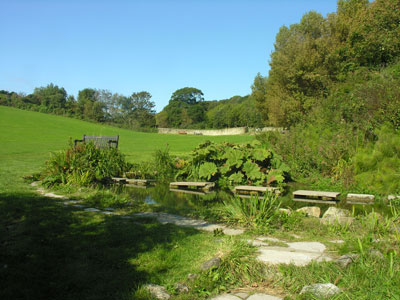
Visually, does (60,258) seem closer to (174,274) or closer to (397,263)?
(174,274)

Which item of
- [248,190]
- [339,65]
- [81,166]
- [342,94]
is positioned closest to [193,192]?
[248,190]

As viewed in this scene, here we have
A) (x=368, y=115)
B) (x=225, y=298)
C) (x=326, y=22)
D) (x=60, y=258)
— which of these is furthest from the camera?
(x=326, y=22)

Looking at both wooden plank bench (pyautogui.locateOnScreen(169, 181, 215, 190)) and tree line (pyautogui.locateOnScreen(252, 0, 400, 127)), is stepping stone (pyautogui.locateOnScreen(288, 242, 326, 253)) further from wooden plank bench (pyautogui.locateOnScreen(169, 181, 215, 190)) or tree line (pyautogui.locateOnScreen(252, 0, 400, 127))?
tree line (pyautogui.locateOnScreen(252, 0, 400, 127))

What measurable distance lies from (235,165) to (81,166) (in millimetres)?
4375

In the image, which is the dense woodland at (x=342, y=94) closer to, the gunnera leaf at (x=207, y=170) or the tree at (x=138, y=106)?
the gunnera leaf at (x=207, y=170)

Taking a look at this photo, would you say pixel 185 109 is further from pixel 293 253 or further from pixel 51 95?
pixel 293 253

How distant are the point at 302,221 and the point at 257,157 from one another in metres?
4.81

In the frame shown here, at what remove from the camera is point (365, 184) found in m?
8.16

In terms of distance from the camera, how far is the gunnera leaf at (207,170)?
9.76 metres

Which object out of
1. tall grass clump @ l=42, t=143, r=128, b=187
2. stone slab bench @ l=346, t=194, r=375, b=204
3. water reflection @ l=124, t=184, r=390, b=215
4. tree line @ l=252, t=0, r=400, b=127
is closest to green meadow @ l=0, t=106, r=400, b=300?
water reflection @ l=124, t=184, r=390, b=215

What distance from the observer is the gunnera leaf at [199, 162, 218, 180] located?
9758 mm

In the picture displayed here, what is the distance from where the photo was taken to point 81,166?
8.61 metres

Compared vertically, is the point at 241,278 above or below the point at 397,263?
below

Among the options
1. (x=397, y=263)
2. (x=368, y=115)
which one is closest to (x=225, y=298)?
(x=397, y=263)
